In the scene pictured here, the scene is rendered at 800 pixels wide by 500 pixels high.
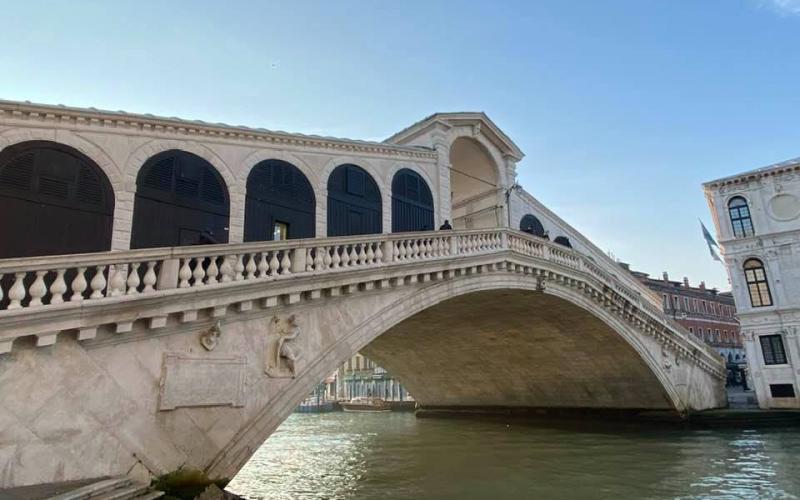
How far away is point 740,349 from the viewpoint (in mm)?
47438

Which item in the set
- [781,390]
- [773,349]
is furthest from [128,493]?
[773,349]

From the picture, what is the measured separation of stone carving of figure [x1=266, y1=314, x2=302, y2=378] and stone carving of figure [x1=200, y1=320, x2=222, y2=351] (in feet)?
3.42

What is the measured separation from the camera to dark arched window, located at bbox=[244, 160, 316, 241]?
11664mm

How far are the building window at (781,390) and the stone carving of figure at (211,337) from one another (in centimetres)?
2437

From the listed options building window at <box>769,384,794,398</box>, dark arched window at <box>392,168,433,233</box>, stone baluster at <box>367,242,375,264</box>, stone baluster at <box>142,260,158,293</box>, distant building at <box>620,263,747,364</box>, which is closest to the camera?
stone baluster at <box>142,260,158,293</box>

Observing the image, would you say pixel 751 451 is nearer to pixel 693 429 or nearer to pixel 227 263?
pixel 693 429

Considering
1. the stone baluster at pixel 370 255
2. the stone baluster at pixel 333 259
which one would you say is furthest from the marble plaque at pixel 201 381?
the stone baluster at pixel 370 255

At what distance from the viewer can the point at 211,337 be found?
8.46 metres

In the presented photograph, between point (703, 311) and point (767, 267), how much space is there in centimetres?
2595

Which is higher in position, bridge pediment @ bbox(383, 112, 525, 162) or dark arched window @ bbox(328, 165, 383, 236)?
bridge pediment @ bbox(383, 112, 525, 162)

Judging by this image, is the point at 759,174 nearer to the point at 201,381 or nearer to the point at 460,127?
the point at 460,127

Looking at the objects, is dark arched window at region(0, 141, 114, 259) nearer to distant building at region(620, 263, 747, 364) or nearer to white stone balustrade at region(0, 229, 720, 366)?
white stone balustrade at region(0, 229, 720, 366)

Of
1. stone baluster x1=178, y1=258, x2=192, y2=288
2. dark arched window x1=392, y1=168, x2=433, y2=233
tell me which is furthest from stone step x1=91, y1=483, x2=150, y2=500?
dark arched window x1=392, y1=168, x2=433, y2=233

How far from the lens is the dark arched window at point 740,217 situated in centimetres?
2372
